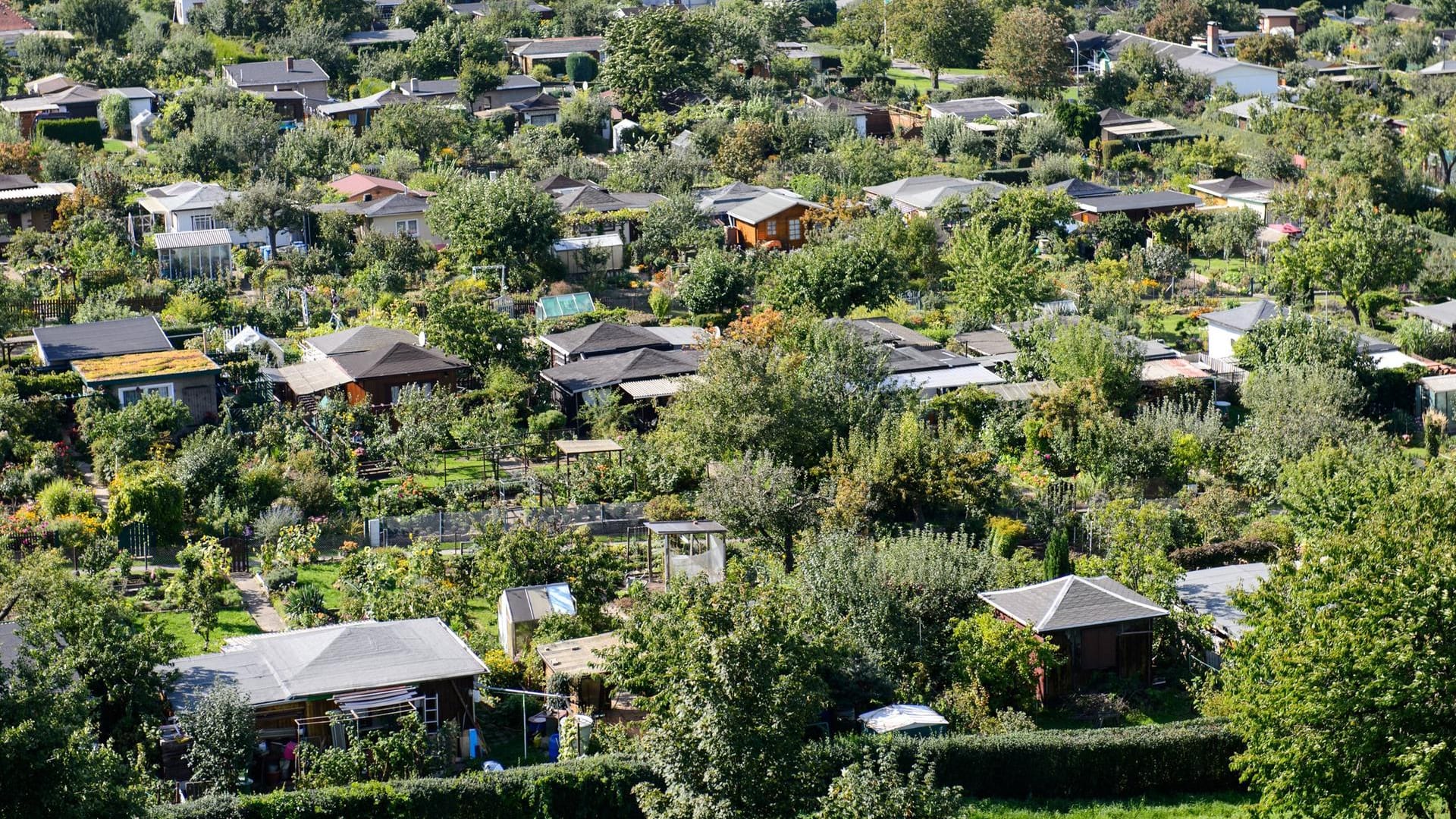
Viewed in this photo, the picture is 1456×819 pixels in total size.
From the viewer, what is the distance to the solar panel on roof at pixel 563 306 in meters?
40.2

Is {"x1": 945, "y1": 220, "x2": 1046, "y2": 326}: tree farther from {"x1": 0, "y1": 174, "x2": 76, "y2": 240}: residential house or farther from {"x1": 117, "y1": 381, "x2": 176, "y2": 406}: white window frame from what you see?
{"x1": 0, "y1": 174, "x2": 76, "y2": 240}: residential house

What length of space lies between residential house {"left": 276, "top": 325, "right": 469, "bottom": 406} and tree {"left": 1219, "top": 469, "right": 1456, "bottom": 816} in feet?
64.7

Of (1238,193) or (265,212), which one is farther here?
(1238,193)

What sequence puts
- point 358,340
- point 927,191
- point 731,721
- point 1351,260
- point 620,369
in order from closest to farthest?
point 731,721 → point 620,369 → point 358,340 → point 1351,260 → point 927,191

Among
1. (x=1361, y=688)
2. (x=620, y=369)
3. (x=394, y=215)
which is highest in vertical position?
(x=1361, y=688)

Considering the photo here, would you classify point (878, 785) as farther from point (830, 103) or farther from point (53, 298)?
point (830, 103)


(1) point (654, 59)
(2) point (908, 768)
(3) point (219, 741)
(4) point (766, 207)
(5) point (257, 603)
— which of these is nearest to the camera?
(3) point (219, 741)

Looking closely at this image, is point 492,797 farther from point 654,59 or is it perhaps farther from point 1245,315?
point 654,59

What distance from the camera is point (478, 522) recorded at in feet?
89.2

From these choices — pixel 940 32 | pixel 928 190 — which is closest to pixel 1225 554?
pixel 928 190

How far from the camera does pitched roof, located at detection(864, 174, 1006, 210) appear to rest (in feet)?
163

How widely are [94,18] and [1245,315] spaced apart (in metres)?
52.1

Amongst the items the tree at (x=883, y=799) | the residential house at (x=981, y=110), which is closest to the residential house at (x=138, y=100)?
the residential house at (x=981, y=110)

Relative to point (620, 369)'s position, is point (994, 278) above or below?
above
